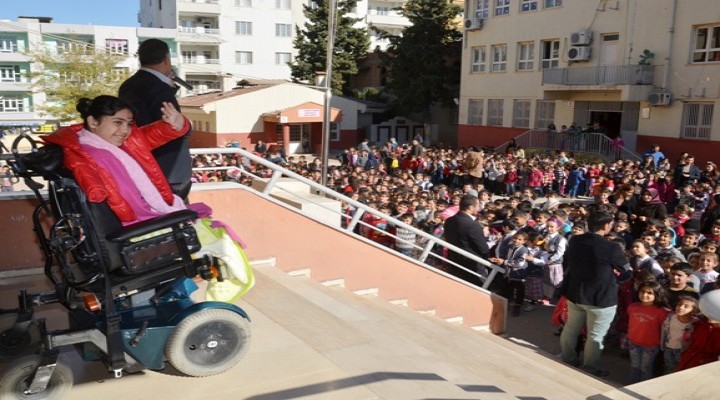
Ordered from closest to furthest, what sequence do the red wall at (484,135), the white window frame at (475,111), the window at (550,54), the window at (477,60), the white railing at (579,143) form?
1. the white railing at (579,143)
2. the window at (550,54)
3. the red wall at (484,135)
4. the window at (477,60)
5. the white window frame at (475,111)

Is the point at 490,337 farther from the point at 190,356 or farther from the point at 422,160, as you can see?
the point at 422,160

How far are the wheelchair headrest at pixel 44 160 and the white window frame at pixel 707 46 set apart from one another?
24868mm

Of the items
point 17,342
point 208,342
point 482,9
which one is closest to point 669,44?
point 482,9

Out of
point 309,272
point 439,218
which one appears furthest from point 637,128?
point 309,272

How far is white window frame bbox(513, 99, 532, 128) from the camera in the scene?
31.4 metres

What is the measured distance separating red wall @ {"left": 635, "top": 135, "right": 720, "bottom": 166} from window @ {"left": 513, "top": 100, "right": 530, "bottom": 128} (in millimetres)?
6673

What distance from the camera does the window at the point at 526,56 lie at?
30883mm

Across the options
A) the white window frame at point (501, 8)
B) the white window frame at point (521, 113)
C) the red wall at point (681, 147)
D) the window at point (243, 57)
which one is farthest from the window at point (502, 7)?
the window at point (243, 57)

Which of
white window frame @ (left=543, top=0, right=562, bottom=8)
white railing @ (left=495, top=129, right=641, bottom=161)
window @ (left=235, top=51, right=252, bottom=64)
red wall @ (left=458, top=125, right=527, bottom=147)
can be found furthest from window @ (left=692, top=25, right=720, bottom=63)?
window @ (left=235, top=51, right=252, bottom=64)

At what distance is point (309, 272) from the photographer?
6.81 metres

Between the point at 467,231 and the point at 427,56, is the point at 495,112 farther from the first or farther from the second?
the point at 467,231

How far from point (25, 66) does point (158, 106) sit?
165 feet

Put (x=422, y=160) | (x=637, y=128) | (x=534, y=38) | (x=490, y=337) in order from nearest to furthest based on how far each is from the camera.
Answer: (x=490, y=337)
(x=422, y=160)
(x=637, y=128)
(x=534, y=38)

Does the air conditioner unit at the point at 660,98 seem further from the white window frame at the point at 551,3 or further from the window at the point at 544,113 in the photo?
the white window frame at the point at 551,3
